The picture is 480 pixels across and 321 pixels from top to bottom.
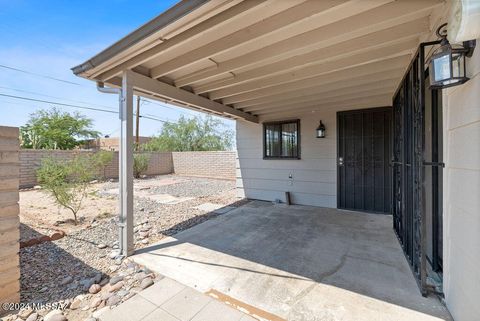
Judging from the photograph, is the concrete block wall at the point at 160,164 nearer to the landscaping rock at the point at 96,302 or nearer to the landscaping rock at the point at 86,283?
the landscaping rock at the point at 86,283

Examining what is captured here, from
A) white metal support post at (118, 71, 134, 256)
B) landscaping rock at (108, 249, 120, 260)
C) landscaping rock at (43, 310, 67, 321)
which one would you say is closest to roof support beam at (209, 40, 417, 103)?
white metal support post at (118, 71, 134, 256)

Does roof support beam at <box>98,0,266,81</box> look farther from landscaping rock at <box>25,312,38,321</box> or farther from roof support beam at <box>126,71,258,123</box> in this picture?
landscaping rock at <box>25,312,38,321</box>

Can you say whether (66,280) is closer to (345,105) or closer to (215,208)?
(215,208)

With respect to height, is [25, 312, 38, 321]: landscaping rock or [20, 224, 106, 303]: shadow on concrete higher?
[20, 224, 106, 303]: shadow on concrete

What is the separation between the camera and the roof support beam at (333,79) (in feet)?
9.28

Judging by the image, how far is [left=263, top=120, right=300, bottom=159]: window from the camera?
552cm

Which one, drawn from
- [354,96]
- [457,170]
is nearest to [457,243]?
[457,170]

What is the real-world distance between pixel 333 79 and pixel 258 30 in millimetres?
1704

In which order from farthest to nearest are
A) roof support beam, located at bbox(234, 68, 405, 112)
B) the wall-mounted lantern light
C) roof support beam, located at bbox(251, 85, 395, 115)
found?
the wall-mounted lantern light
roof support beam, located at bbox(251, 85, 395, 115)
roof support beam, located at bbox(234, 68, 405, 112)

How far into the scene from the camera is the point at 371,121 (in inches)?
179

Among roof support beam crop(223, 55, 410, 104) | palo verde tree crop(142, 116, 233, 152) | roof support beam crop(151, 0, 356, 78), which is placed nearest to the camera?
roof support beam crop(151, 0, 356, 78)

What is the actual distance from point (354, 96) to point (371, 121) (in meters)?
0.79

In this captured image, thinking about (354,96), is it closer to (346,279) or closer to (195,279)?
(346,279)

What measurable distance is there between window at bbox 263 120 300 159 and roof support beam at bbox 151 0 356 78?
3.50 m
